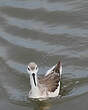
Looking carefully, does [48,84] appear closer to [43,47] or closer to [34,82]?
[34,82]

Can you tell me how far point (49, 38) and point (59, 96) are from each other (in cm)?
301

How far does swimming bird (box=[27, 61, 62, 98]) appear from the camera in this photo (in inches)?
482

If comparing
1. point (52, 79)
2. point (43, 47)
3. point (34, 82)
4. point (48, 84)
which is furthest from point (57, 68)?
point (43, 47)

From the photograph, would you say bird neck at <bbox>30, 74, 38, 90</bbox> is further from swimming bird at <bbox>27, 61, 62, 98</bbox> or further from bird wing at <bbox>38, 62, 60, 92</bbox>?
bird wing at <bbox>38, 62, 60, 92</bbox>

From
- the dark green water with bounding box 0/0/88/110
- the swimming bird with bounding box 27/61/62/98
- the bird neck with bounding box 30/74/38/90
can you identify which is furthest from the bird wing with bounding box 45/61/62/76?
the bird neck with bounding box 30/74/38/90

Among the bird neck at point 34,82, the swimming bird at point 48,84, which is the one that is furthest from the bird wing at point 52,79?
the bird neck at point 34,82

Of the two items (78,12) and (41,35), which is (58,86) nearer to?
(41,35)

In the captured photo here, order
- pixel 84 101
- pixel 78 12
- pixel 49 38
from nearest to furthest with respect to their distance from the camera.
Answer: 1. pixel 84 101
2. pixel 49 38
3. pixel 78 12

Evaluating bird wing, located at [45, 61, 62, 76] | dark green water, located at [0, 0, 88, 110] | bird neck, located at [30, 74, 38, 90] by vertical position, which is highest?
bird neck, located at [30, 74, 38, 90]

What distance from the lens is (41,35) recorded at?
50.5 feet

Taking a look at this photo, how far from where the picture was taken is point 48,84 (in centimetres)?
1273

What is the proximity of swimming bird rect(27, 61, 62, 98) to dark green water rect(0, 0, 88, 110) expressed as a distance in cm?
22

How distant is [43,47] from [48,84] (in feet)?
7.35

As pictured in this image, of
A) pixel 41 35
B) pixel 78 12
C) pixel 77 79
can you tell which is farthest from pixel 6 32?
pixel 77 79
